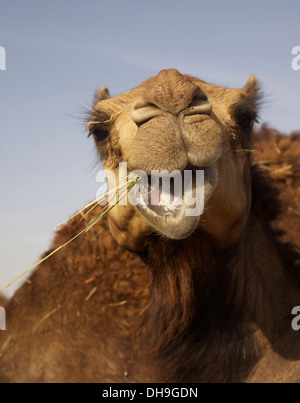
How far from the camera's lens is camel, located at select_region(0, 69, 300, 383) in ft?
9.86

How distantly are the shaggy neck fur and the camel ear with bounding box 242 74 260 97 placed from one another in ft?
3.69

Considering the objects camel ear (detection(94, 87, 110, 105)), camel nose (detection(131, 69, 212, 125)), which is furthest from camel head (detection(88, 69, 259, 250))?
camel ear (detection(94, 87, 110, 105))

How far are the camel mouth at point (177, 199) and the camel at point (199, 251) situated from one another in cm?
1

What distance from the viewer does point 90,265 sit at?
539 centimetres

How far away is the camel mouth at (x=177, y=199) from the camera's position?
300 centimetres

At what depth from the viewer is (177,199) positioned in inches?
120

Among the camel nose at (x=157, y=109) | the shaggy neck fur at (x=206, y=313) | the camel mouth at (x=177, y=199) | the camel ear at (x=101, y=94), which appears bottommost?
the shaggy neck fur at (x=206, y=313)

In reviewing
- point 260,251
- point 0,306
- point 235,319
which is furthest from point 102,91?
point 0,306

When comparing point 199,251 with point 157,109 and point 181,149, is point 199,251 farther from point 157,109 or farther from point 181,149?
point 157,109

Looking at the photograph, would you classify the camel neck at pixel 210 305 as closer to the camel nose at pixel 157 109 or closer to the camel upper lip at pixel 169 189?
the camel upper lip at pixel 169 189

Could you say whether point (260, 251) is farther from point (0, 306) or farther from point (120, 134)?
point (0, 306)

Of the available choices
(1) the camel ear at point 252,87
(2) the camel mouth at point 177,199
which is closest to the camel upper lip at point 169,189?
(2) the camel mouth at point 177,199

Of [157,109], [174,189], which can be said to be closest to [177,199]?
[174,189]

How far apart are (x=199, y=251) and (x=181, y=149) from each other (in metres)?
0.95
